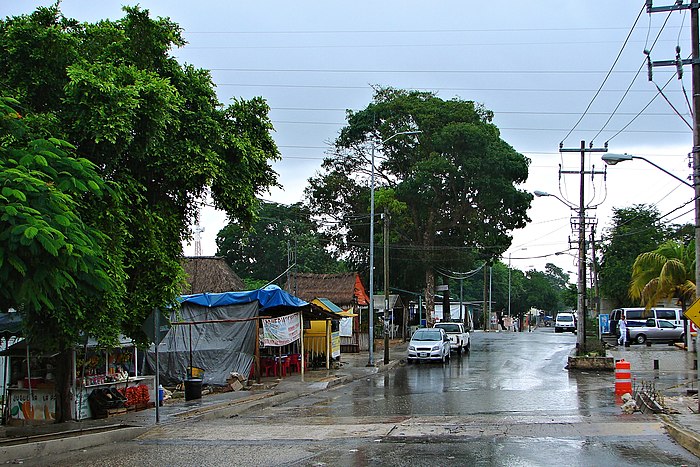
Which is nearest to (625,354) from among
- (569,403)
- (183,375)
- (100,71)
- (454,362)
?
(454,362)

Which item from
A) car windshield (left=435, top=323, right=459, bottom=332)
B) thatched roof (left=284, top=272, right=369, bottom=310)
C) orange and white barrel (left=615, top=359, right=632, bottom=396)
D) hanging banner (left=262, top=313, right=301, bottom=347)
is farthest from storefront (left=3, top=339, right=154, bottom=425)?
thatched roof (left=284, top=272, right=369, bottom=310)

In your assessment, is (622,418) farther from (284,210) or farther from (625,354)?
(284,210)

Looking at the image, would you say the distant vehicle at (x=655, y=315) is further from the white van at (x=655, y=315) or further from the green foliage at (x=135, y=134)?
the green foliage at (x=135, y=134)

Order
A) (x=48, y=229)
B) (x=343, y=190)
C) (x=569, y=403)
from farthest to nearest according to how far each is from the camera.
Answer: (x=343, y=190), (x=569, y=403), (x=48, y=229)

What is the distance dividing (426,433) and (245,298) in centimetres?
1453

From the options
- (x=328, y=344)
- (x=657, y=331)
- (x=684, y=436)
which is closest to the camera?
(x=684, y=436)

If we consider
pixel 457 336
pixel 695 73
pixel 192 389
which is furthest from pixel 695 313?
pixel 457 336

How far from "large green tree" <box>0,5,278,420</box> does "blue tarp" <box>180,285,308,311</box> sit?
8214 mm

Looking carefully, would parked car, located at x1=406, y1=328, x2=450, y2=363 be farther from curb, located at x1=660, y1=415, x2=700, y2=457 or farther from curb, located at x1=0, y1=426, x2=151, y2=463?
curb, located at x1=660, y1=415, x2=700, y2=457

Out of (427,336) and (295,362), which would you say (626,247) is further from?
(295,362)

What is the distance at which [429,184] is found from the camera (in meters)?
51.8

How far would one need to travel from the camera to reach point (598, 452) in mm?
11594

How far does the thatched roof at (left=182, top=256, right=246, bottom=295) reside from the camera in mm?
37463

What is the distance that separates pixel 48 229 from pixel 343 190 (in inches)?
1901
